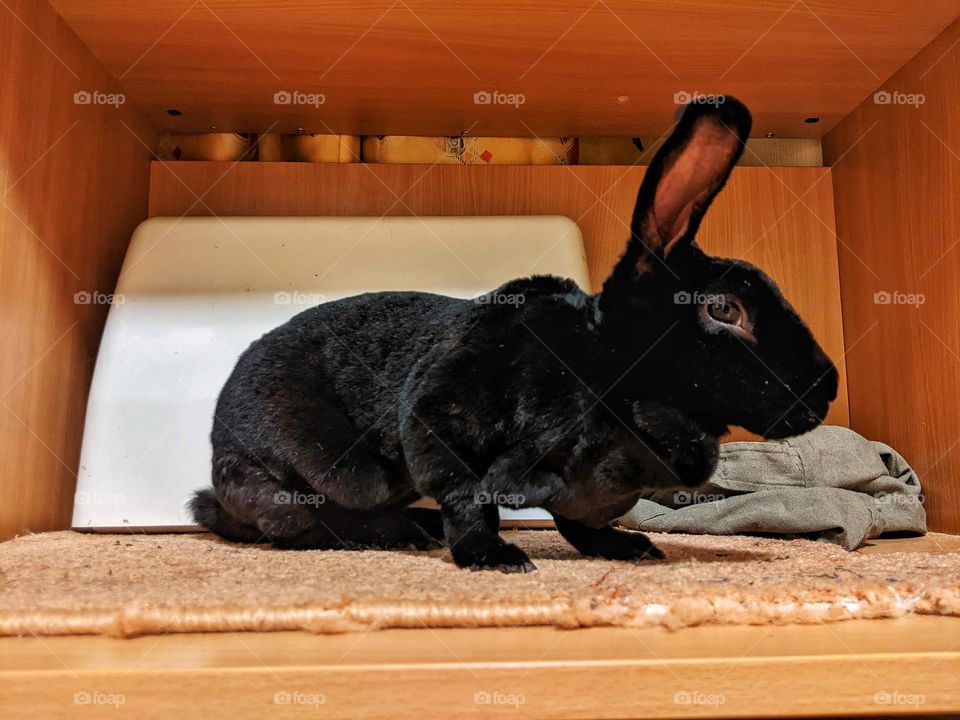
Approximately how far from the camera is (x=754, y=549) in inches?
36.3

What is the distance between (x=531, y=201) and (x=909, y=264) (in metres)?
0.60

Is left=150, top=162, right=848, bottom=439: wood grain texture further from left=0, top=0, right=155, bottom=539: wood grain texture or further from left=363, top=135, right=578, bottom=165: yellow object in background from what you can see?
left=0, top=0, right=155, bottom=539: wood grain texture

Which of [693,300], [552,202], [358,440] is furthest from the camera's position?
[552,202]

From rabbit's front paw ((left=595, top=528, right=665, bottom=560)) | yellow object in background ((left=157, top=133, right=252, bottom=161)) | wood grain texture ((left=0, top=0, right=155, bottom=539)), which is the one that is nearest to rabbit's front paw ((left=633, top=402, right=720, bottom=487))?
rabbit's front paw ((left=595, top=528, right=665, bottom=560))

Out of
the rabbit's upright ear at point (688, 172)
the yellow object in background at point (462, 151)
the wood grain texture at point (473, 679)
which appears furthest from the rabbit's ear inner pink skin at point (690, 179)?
the yellow object in background at point (462, 151)

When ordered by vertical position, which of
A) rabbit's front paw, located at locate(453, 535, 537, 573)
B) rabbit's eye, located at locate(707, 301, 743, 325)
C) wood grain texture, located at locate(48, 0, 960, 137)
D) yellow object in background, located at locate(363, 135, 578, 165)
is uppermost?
wood grain texture, located at locate(48, 0, 960, 137)

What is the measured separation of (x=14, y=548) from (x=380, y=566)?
48 centimetres

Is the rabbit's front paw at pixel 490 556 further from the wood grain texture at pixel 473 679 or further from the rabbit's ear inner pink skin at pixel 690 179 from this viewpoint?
the rabbit's ear inner pink skin at pixel 690 179

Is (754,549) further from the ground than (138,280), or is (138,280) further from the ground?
(138,280)

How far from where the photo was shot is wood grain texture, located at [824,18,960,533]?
113cm

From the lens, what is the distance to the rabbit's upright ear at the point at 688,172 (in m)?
0.65

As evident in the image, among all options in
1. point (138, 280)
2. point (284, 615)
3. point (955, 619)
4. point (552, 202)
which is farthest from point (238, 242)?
point (955, 619)

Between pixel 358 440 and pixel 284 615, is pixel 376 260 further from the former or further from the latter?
pixel 284 615

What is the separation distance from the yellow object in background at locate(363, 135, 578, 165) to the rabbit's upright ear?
76 centimetres
